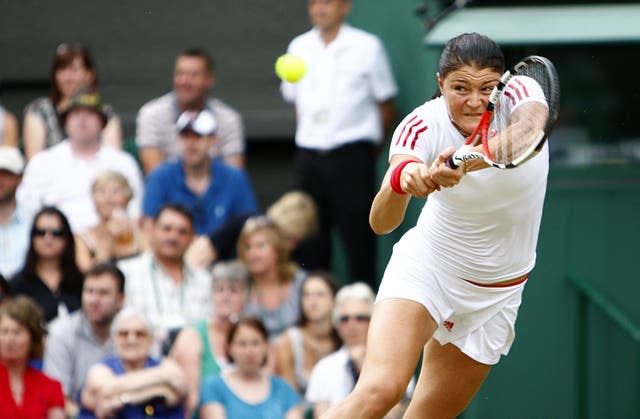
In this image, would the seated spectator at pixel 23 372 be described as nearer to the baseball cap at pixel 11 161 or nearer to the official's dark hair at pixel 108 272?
the official's dark hair at pixel 108 272

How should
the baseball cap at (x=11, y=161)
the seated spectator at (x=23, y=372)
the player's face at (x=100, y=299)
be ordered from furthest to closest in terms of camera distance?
1. the baseball cap at (x=11, y=161)
2. the player's face at (x=100, y=299)
3. the seated spectator at (x=23, y=372)

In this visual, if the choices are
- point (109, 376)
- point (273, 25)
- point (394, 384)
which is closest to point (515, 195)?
point (394, 384)

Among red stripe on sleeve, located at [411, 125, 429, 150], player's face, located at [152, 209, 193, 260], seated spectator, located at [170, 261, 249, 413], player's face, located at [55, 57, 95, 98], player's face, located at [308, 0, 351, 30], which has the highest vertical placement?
player's face, located at [308, 0, 351, 30]

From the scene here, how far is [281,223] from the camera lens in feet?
26.5

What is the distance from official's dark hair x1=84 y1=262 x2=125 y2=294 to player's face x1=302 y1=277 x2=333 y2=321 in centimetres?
105

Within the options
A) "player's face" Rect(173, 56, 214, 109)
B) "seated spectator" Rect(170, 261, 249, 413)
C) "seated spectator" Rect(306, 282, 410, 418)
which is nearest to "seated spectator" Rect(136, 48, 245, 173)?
"player's face" Rect(173, 56, 214, 109)

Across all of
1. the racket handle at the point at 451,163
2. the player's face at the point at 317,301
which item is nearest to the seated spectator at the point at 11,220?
the player's face at the point at 317,301

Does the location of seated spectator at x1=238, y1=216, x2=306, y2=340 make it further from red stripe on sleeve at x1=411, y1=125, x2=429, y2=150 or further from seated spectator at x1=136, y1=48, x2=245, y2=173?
red stripe on sleeve at x1=411, y1=125, x2=429, y2=150

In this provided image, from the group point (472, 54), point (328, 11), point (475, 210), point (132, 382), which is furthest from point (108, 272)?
point (472, 54)

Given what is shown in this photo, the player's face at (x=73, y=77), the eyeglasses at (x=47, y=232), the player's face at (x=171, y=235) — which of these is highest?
the player's face at (x=73, y=77)

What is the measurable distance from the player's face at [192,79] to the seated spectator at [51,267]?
4.59 feet

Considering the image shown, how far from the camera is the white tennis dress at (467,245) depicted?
4.38 m

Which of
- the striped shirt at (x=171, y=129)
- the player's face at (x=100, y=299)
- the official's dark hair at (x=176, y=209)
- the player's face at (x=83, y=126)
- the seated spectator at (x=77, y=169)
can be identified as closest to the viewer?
the player's face at (x=100, y=299)

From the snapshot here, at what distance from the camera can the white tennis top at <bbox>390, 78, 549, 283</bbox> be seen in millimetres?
4359
